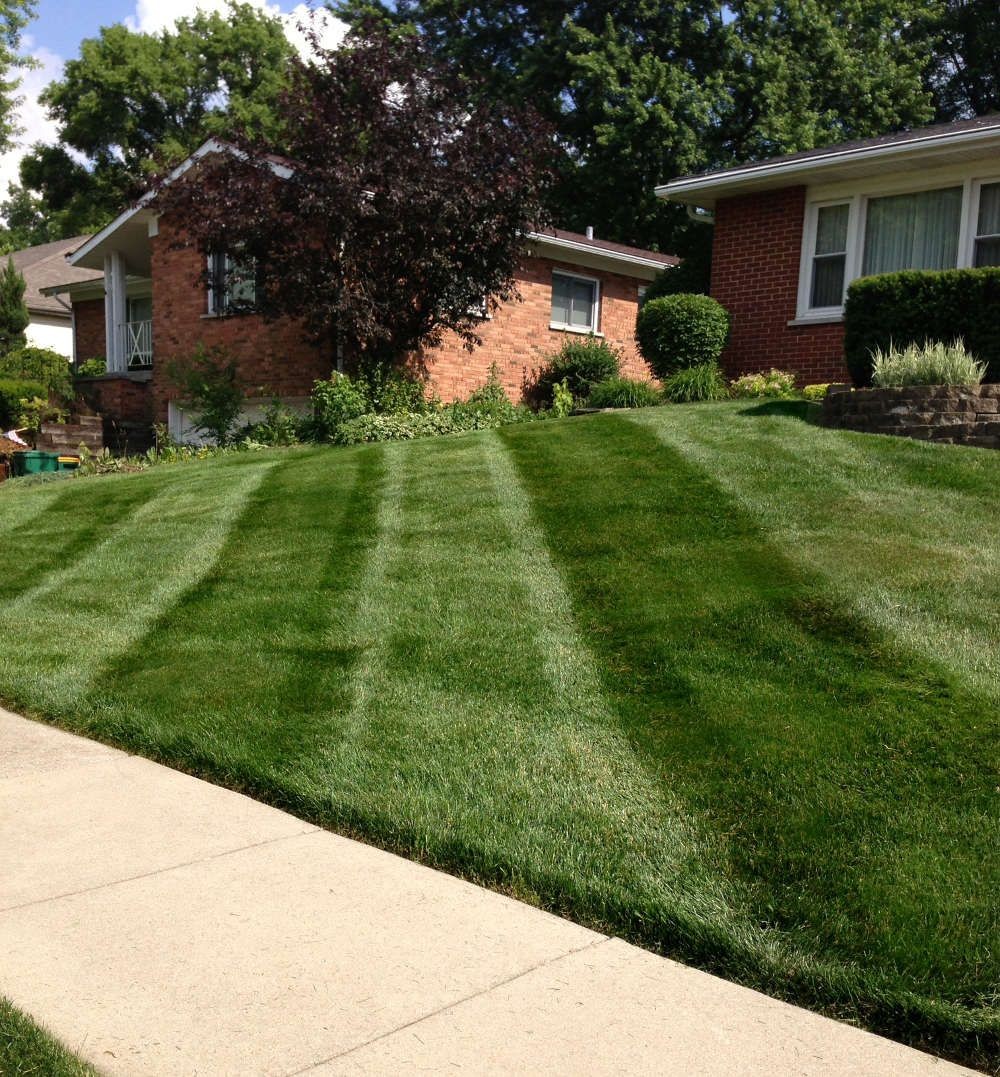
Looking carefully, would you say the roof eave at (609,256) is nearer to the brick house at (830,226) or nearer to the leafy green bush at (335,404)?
the brick house at (830,226)

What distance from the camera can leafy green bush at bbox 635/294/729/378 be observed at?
1490 cm

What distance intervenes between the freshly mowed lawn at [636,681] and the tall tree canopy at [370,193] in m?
6.54

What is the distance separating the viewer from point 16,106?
33.8 meters

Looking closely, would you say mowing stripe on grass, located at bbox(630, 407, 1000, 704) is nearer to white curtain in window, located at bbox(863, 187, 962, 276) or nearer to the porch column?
white curtain in window, located at bbox(863, 187, 962, 276)

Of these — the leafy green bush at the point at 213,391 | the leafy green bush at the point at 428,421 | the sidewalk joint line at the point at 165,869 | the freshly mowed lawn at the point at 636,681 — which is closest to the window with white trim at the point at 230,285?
the leafy green bush at the point at 213,391

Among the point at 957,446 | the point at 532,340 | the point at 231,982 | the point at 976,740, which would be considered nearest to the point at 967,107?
the point at 532,340

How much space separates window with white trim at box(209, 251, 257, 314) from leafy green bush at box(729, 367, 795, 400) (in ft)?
23.9

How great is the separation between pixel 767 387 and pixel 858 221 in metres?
3.43

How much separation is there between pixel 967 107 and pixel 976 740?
36.5m

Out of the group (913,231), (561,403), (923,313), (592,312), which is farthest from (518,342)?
(923,313)

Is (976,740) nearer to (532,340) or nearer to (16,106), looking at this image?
(532,340)

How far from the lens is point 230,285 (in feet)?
54.4

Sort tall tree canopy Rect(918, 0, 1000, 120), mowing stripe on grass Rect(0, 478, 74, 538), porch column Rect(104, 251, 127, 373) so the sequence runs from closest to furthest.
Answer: mowing stripe on grass Rect(0, 478, 74, 538), porch column Rect(104, 251, 127, 373), tall tree canopy Rect(918, 0, 1000, 120)

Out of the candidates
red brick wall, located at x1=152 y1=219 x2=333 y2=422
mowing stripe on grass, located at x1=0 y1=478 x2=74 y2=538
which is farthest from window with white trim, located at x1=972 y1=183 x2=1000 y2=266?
mowing stripe on grass, located at x1=0 y1=478 x2=74 y2=538
